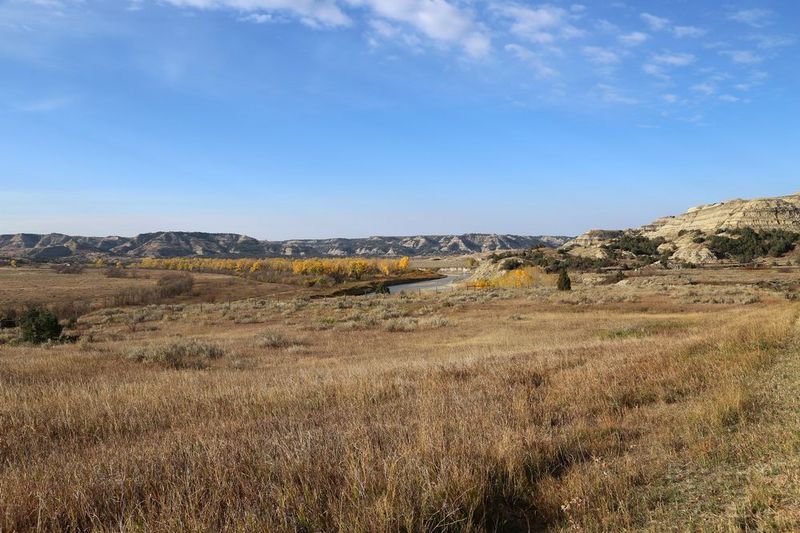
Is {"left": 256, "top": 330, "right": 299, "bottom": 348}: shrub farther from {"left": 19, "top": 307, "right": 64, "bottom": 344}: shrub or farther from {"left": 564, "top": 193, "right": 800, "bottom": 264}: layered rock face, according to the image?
{"left": 564, "top": 193, "right": 800, "bottom": 264}: layered rock face

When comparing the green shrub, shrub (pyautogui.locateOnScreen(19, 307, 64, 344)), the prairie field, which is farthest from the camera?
the green shrub

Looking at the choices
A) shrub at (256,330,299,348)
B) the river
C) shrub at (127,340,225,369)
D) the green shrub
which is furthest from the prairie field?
the green shrub

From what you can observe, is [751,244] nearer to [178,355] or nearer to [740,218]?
[740,218]

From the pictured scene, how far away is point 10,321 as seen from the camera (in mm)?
46812

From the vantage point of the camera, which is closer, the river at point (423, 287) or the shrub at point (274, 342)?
the shrub at point (274, 342)

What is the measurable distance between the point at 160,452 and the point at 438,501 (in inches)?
143

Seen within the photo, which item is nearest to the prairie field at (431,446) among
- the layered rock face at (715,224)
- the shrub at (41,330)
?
the shrub at (41,330)

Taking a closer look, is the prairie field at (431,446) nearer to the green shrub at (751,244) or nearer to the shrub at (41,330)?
the shrub at (41,330)

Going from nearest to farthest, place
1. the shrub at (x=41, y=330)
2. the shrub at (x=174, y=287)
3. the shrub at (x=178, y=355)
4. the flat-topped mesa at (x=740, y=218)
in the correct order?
the shrub at (x=178, y=355)
the shrub at (x=41, y=330)
the shrub at (x=174, y=287)
the flat-topped mesa at (x=740, y=218)

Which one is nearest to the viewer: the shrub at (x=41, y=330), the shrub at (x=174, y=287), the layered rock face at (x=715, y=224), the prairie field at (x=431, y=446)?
the prairie field at (x=431, y=446)

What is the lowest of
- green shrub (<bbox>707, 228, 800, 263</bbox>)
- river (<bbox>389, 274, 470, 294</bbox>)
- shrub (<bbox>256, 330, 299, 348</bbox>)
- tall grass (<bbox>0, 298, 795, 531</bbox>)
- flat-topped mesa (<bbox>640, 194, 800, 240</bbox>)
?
river (<bbox>389, 274, 470, 294</bbox>)

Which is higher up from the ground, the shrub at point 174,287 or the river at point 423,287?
the shrub at point 174,287

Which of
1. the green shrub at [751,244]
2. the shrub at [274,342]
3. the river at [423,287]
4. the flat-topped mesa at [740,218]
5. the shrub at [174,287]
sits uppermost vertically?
the flat-topped mesa at [740,218]

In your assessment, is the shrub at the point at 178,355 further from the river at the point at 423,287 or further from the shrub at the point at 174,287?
the shrub at the point at 174,287
